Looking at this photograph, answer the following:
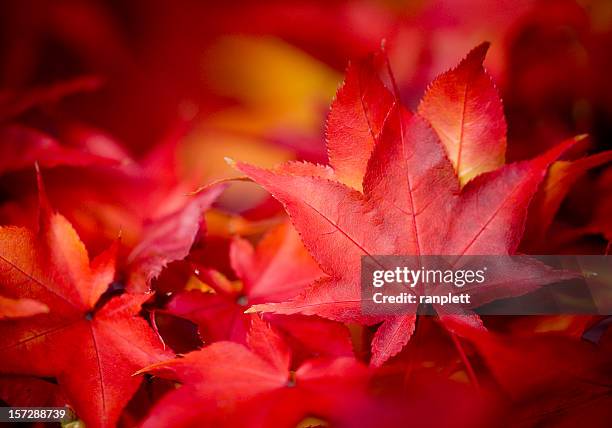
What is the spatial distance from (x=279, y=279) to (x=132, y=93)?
32 cm

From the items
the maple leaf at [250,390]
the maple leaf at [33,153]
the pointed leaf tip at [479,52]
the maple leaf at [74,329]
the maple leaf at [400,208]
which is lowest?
the maple leaf at [250,390]

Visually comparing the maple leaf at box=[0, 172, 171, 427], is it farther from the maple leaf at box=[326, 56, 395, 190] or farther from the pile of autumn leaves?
the maple leaf at box=[326, 56, 395, 190]

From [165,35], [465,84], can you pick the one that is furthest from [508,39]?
[165,35]

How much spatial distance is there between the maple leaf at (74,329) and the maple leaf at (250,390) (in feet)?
0.09

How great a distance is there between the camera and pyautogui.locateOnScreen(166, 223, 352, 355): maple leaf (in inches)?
11.4

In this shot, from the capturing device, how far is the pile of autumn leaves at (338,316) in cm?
26

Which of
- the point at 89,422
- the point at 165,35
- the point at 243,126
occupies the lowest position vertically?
the point at 89,422

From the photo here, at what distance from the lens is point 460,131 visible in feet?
1.02

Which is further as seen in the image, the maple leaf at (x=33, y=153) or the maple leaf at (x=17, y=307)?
the maple leaf at (x=33, y=153)

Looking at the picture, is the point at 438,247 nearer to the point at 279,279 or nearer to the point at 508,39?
the point at 279,279

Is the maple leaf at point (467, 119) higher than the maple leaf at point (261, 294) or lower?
higher
